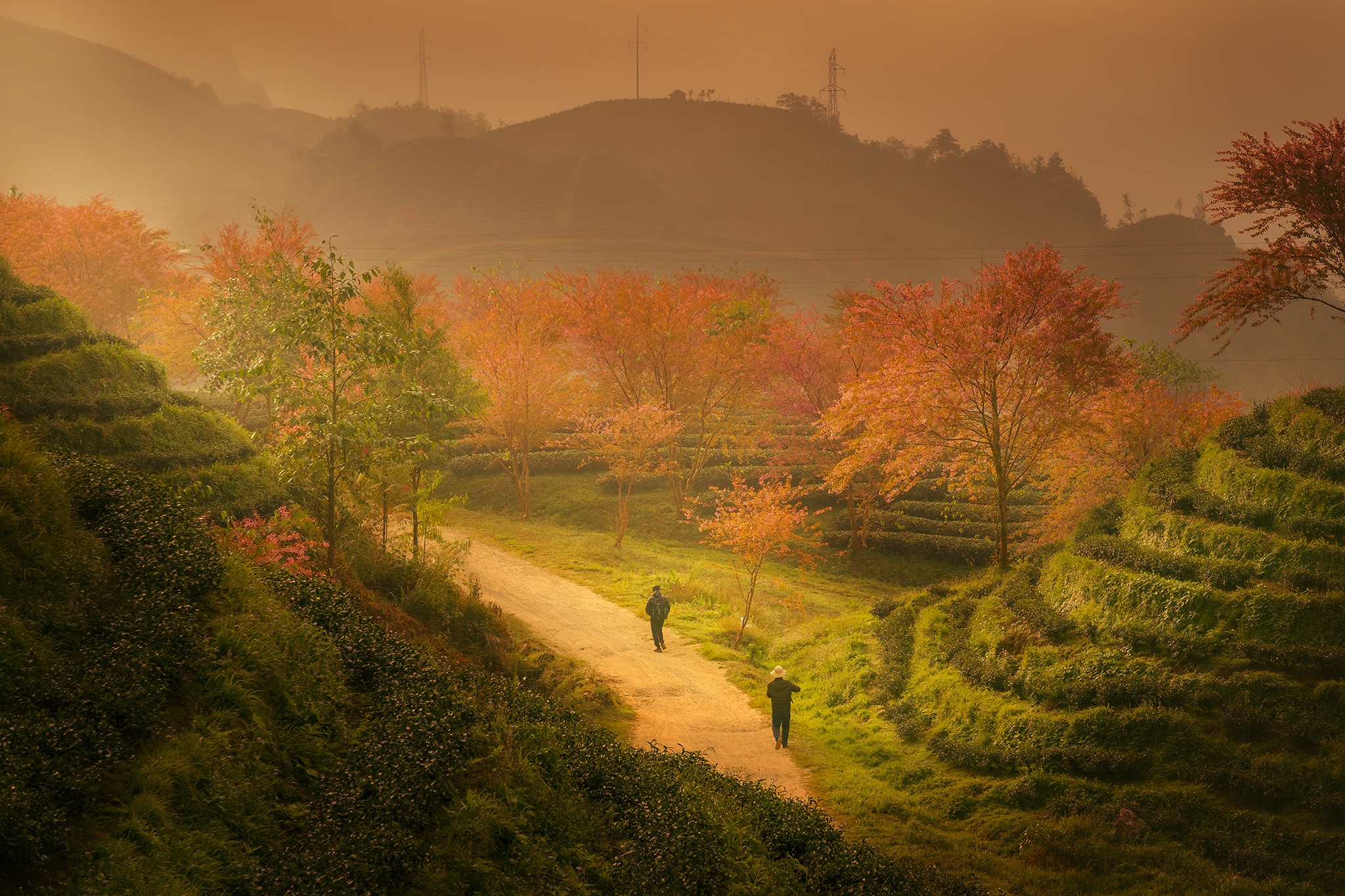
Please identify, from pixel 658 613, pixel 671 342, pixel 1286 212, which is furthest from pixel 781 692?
pixel 671 342

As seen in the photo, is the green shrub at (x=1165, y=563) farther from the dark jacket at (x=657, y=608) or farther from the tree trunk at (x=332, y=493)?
the tree trunk at (x=332, y=493)

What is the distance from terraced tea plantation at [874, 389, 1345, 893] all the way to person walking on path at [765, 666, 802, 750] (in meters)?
2.01

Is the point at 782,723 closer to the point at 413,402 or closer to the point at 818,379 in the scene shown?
the point at 413,402

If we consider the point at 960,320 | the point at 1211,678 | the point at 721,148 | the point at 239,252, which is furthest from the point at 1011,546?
the point at 721,148

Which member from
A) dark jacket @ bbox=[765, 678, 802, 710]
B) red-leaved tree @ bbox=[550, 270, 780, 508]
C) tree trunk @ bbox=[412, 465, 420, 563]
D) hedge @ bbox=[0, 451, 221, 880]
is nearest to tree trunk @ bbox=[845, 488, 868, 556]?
red-leaved tree @ bbox=[550, 270, 780, 508]

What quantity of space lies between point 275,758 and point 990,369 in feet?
50.2

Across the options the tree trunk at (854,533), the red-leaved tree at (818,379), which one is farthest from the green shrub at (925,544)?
the red-leaved tree at (818,379)

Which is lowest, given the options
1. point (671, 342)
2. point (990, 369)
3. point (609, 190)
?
point (990, 369)

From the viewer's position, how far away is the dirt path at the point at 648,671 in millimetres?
11984

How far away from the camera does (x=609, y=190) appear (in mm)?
104688

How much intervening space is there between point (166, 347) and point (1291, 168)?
121ft

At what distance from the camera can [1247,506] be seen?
12.2m

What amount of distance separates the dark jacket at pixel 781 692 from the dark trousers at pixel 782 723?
33mm

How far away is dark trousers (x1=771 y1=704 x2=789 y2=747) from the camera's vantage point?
12125mm
